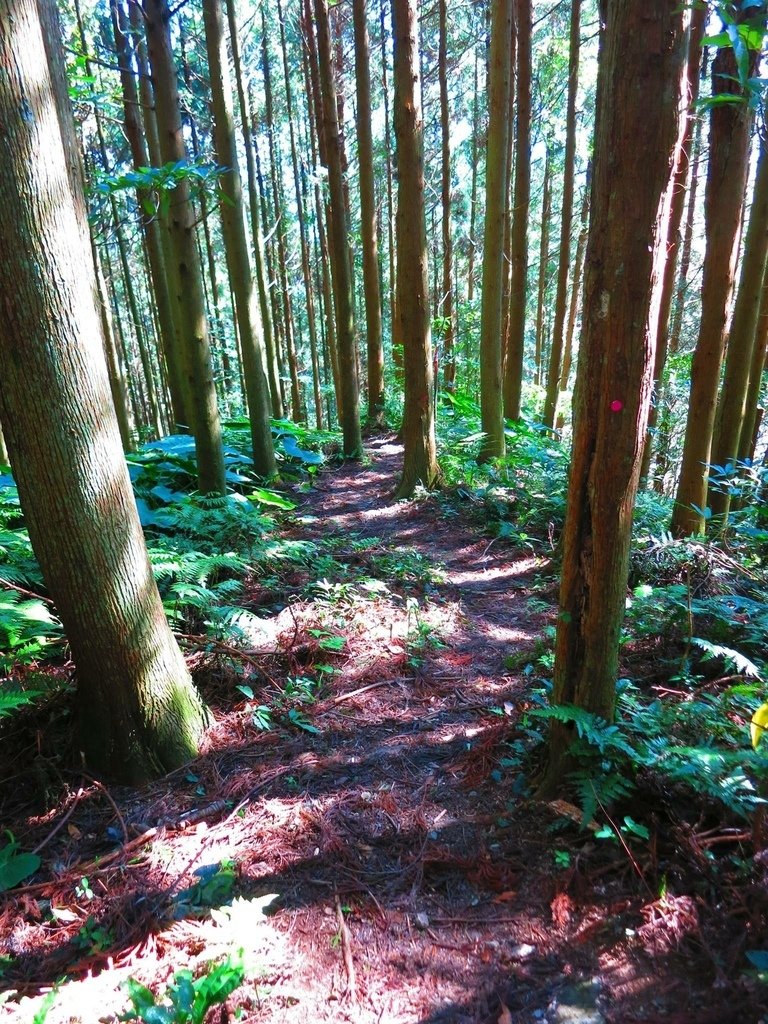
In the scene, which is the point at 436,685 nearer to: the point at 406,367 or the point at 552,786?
the point at 552,786

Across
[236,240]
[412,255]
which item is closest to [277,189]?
[236,240]

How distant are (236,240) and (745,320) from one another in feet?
19.1

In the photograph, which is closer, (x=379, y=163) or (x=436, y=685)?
(x=436, y=685)

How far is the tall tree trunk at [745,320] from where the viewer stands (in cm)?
558

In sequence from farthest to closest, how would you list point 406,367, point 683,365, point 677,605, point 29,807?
1. point 683,365
2. point 406,367
3. point 677,605
4. point 29,807

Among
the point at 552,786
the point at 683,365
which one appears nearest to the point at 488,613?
the point at 552,786

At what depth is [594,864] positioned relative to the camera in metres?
2.18

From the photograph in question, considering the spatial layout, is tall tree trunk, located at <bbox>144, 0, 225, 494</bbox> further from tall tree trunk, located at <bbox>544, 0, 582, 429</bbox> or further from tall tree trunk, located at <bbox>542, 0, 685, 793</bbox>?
tall tree trunk, located at <bbox>544, 0, 582, 429</bbox>

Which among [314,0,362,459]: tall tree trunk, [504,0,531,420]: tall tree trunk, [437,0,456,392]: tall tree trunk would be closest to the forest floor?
[314,0,362,459]: tall tree trunk

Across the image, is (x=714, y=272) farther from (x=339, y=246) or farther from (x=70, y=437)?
(x=339, y=246)

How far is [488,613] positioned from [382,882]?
107 inches

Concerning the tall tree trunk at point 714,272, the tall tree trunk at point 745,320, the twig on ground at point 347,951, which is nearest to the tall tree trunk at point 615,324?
A: the twig on ground at point 347,951

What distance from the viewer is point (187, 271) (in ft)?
19.9

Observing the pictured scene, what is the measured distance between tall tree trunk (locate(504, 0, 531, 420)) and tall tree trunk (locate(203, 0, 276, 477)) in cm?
439
